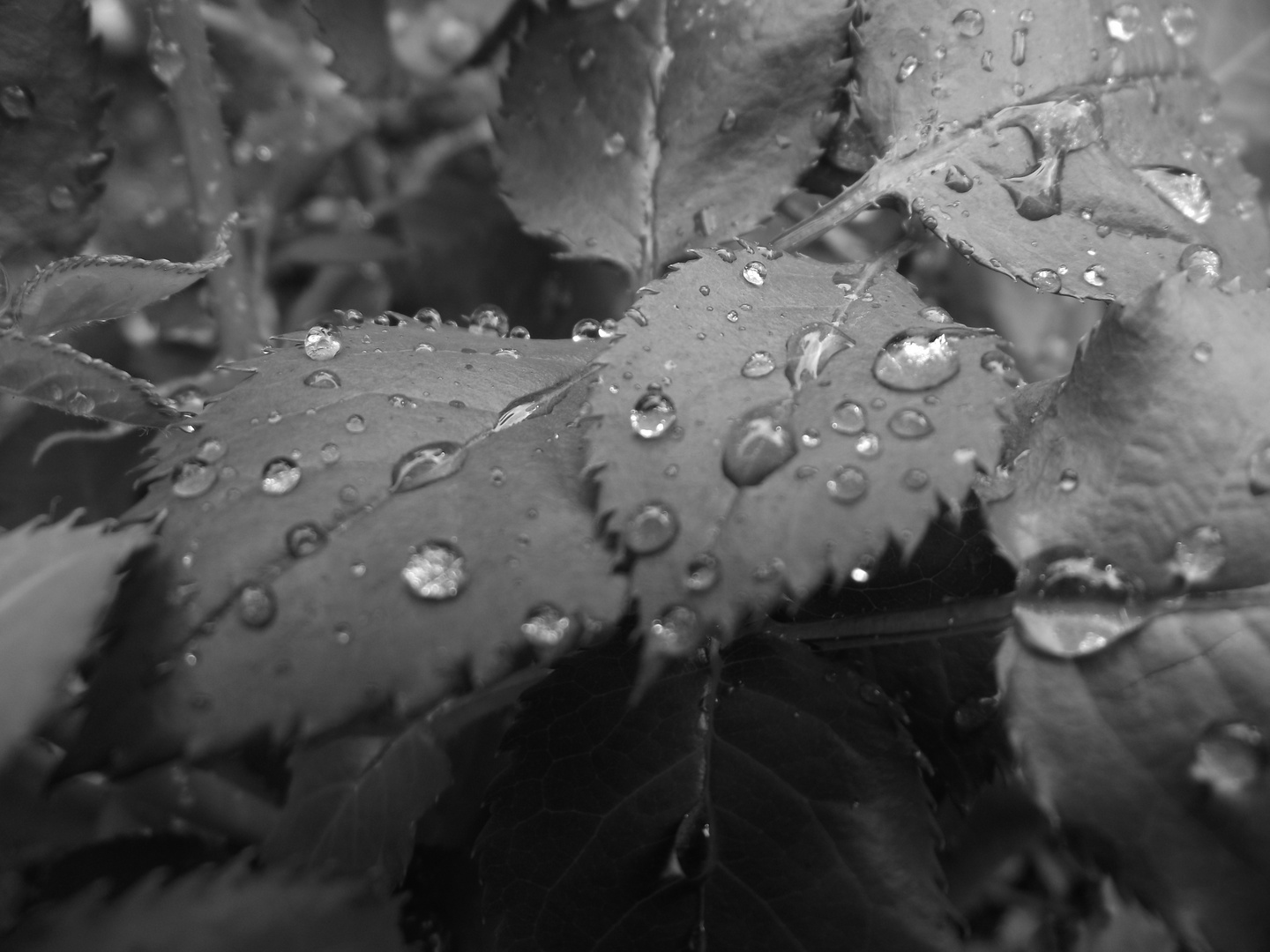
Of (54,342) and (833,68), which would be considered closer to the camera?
(54,342)

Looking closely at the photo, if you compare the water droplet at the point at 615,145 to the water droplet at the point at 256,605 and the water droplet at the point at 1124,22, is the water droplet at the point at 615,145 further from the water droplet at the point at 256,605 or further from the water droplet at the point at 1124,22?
the water droplet at the point at 256,605

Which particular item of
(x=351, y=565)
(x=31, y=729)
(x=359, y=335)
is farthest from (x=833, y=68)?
(x=31, y=729)

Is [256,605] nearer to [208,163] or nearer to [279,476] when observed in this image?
[279,476]

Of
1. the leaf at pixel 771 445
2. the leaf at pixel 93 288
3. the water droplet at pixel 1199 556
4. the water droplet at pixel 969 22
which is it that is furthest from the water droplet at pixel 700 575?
the water droplet at pixel 969 22

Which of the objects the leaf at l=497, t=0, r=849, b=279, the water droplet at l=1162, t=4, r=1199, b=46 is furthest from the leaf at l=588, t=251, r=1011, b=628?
the water droplet at l=1162, t=4, r=1199, b=46

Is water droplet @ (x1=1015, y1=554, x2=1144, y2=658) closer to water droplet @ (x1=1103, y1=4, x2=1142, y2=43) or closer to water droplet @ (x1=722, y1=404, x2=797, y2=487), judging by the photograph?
water droplet @ (x1=722, y1=404, x2=797, y2=487)

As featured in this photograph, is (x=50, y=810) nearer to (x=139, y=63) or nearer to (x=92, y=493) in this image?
(x=92, y=493)
